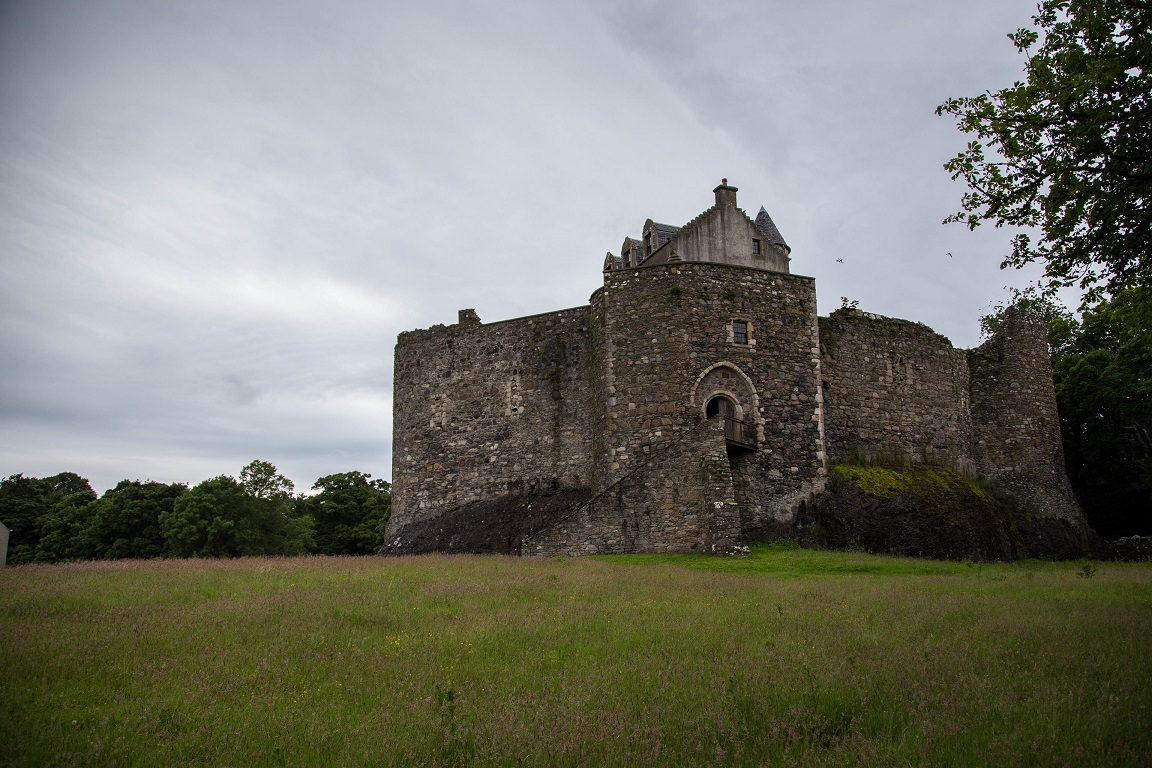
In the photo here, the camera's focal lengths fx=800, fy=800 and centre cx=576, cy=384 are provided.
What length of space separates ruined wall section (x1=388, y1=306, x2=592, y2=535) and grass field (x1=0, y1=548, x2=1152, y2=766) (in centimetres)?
1432

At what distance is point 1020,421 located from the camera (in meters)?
32.9

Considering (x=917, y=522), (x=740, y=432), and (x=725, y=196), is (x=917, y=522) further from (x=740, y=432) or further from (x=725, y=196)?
(x=725, y=196)

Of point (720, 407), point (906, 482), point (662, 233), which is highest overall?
point (662, 233)

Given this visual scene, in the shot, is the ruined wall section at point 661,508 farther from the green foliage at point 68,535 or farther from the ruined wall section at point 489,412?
the green foliage at point 68,535

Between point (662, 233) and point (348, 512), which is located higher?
point (662, 233)

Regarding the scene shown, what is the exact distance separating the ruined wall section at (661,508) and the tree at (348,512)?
102ft

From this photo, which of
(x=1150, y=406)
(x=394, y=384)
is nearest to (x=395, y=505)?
(x=394, y=384)

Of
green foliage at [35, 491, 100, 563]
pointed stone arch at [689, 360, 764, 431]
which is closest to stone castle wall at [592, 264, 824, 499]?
pointed stone arch at [689, 360, 764, 431]

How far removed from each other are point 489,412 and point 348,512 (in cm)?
2933

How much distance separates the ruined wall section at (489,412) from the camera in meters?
29.4

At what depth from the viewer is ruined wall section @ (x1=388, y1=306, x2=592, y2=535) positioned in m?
29.4

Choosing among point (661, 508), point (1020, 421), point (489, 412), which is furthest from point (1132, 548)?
point (489, 412)

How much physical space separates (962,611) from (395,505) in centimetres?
2462

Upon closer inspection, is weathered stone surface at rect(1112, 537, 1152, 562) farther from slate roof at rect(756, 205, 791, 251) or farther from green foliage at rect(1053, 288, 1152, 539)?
slate roof at rect(756, 205, 791, 251)
